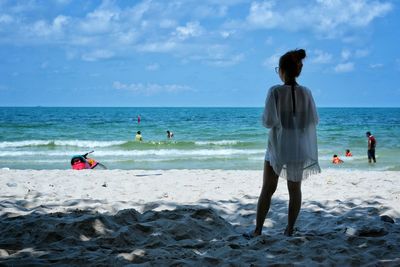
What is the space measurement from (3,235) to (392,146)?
2247 cm

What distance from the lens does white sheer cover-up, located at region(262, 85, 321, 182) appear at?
363 centimetres

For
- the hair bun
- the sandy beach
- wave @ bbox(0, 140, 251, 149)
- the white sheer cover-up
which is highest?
the hair bun

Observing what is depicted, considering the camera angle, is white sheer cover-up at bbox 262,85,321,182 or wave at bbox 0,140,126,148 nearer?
white sheer cover-up at bbox 262,85,321,182

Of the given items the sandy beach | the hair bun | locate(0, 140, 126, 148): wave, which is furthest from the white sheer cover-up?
locate(0, 140, 126, 148): wave

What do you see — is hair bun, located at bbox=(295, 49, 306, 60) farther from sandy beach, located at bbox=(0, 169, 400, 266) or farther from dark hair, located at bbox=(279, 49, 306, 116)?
sandy beach, located at bbox=(0, 169, 400, 266)

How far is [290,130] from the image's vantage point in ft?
12.0

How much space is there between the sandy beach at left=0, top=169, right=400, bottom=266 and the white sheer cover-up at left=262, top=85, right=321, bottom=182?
2.12 feet

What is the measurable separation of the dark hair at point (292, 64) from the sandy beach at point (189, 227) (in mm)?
1382

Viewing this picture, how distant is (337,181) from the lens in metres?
8.62

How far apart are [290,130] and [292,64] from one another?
0.55 meters

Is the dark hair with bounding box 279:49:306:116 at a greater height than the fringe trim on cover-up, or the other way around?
the dark hair with bounding box 279:49:306:116

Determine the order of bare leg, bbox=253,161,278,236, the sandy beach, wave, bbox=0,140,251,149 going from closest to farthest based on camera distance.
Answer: the sandy beach, bare leg, bbox=253,161,278,236, wave, bbox=0,140,251,149

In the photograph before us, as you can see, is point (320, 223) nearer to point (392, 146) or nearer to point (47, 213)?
point (47, 213)

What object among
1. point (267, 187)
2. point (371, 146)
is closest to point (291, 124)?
point (267, 187)
